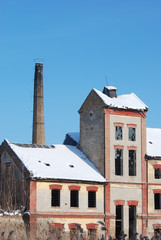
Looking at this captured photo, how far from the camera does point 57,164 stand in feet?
119

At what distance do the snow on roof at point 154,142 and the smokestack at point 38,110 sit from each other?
12919 mm

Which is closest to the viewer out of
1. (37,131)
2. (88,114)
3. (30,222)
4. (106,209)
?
(30,222)

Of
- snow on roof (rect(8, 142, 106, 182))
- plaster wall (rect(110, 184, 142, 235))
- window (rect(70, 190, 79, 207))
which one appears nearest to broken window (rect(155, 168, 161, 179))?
plaster wall (rect(110, 184, 142, 235))

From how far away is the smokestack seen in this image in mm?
51125

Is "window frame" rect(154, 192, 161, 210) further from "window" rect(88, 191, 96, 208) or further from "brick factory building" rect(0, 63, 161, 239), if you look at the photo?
"window" rect(88, 191, 96, 208)

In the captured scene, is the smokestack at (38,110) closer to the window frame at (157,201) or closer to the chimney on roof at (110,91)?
the chimney on roof at (110,91)

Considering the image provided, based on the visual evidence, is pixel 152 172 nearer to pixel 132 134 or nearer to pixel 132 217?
pixel 132 134

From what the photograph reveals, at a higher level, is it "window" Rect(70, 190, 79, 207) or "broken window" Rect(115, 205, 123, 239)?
"window" Rect(70, 190, 79, 207)

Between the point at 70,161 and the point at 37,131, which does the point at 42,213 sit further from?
the point at 37,131

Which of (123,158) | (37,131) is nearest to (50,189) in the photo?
(123,158)

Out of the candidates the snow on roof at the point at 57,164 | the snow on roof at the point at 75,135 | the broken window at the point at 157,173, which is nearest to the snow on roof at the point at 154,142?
the broken window at the point at 157,173

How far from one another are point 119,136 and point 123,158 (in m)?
1.69

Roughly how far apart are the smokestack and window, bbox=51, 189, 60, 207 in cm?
1632

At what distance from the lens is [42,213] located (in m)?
33.5
